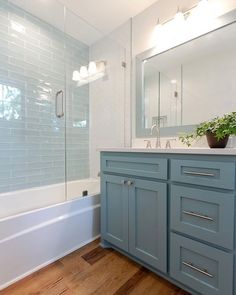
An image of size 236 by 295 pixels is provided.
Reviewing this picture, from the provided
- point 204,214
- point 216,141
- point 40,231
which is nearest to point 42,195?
point 40,231

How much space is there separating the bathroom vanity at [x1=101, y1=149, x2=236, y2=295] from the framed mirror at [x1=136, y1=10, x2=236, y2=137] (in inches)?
23.1

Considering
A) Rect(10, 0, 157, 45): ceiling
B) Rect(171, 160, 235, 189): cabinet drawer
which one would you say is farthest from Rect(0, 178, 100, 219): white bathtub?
Rect(10, 0, 157, 45): ceiling

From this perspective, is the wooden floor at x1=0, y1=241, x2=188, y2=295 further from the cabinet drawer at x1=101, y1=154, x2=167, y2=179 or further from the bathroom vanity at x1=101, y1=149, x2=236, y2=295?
the cabinet drawer at x1=101, y1=154, x2=167, y2=179

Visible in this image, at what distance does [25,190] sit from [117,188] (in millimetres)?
1177

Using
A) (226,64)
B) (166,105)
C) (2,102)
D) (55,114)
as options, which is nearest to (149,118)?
(166,105)

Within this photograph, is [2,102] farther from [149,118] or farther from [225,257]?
[225,257]

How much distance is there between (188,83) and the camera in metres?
1.61

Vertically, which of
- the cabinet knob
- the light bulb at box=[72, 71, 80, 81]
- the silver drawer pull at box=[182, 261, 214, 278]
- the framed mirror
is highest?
the light bulb at box=[72, 71, 80, 81]

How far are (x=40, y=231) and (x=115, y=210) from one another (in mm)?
586

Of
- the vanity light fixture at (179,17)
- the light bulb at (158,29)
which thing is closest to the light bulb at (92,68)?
the light bulb at (158,29)

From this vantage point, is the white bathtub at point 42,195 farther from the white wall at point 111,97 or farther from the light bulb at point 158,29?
the light bulb at point 158,29

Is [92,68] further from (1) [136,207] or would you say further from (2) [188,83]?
(1) [136,207]

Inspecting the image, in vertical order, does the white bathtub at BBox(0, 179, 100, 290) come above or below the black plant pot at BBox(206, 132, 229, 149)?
below

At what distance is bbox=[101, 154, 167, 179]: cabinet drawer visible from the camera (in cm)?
119
